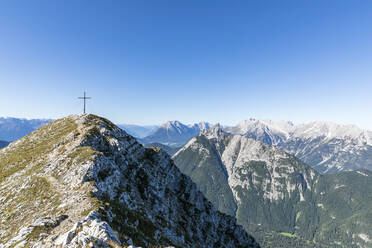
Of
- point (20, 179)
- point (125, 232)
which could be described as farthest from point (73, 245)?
point (20, 179)

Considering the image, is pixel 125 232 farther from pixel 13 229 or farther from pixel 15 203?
pixel 15 203

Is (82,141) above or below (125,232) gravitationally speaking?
above

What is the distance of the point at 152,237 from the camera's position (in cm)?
3331

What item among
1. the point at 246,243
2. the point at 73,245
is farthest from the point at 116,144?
the point at 246,243

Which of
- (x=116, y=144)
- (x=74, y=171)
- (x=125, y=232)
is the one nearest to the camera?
(x=125, y=232)

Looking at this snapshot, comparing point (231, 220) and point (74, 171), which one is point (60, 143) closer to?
point (74, 171)

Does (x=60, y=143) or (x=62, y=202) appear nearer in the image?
(x=62, y=202)

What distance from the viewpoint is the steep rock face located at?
24156 mm

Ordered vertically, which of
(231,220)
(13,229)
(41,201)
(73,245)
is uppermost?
(73,245)

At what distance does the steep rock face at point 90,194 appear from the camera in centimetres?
2416

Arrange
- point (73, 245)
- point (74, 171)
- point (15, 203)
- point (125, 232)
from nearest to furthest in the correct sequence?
point (73, 245) → point (125, 232) → point (15, 203) → point (74, 171)

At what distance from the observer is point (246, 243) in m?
109

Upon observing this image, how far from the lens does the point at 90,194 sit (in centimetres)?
3331

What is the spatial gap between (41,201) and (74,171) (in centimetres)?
742
